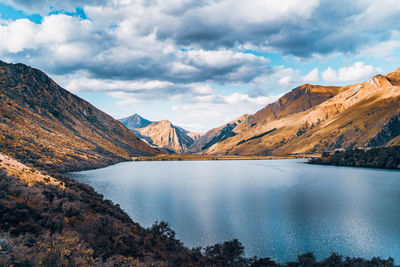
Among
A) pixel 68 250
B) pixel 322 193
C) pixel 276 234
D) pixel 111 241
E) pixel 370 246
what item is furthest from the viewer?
pixel 322 193

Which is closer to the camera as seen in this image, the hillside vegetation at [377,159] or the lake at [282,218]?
the lake at [282,218]

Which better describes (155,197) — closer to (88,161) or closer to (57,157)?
(57,157)

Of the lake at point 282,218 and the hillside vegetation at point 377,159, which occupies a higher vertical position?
the hillside vegetation at point 377,159

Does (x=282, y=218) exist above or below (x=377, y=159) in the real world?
below

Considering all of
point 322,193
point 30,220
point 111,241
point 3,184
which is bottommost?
point 322,193

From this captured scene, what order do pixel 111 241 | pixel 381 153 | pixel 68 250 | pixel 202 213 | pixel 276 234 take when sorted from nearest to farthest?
pixel 68 250
pixel 111 241
pixel 276 234
pixel 202 213
pixel 381 153

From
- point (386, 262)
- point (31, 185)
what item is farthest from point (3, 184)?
point (386, 262)

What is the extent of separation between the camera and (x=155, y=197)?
2936 inches

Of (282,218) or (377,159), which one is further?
(377,159)

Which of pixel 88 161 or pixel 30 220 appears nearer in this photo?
pixel 30 220

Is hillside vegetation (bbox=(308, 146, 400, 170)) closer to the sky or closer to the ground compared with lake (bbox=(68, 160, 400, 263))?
closer to the sky

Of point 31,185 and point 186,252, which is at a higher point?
point 31,185

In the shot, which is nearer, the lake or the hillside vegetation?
the lake

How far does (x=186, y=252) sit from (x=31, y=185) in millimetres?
24457
